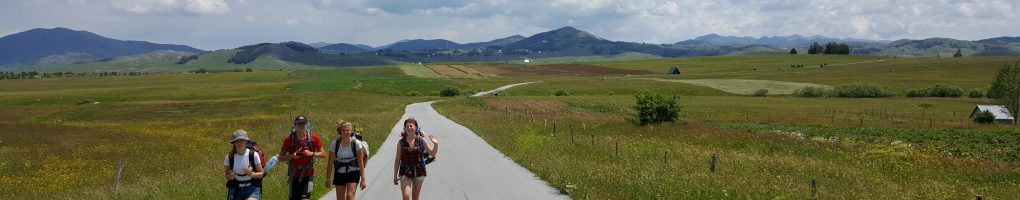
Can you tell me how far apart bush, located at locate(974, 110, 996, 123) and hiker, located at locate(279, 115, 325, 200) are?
174ft

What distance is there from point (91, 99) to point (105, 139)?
63.8 m

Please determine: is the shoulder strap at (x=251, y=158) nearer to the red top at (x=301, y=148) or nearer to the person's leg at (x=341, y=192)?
the red top at (x=301, y=148)

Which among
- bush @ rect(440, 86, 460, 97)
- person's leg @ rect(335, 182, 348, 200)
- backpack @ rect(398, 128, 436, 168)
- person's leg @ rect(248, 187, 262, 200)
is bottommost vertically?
bush @ rect(440, 86, 460, 97)

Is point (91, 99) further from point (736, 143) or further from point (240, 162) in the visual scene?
point (240, 162)

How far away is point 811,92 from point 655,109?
59.2m

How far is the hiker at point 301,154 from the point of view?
10578 millimetres

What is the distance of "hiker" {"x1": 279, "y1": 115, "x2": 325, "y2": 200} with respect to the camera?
1058cm

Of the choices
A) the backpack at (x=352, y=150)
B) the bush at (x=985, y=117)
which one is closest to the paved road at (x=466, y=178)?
the backpack at (x=352, y=150)

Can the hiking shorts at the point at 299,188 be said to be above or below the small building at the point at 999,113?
above

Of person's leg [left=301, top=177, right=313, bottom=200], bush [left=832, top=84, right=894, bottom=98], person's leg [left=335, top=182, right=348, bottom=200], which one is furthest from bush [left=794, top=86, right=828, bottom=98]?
person's leg [left=301, top=177, right=313, bottom=200]

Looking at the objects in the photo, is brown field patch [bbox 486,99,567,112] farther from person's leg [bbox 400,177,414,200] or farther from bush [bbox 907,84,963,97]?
bush [bbox 907,84,963,97]

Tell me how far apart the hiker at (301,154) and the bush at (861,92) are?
85.9 meters

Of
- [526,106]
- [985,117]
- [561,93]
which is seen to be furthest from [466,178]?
[561,93]

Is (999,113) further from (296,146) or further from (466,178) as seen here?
(296,146)
